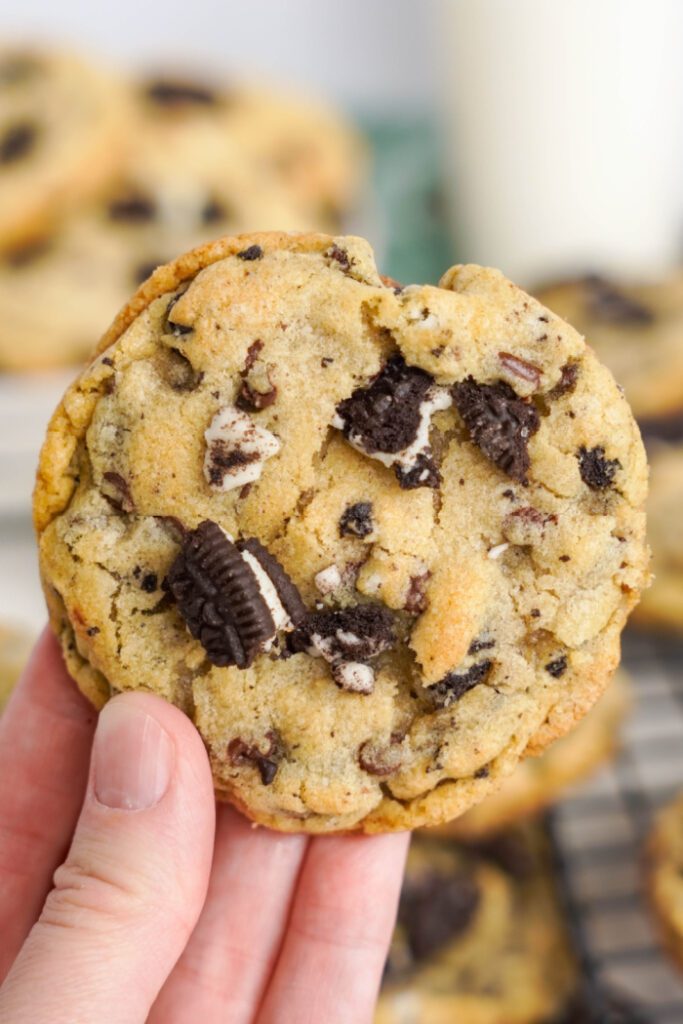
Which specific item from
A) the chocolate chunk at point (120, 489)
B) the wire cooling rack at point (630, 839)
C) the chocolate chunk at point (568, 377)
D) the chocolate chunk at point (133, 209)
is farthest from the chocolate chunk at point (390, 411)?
the chocolate chunk at point (133, 209)

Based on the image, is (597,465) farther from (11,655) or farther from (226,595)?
(11,655)

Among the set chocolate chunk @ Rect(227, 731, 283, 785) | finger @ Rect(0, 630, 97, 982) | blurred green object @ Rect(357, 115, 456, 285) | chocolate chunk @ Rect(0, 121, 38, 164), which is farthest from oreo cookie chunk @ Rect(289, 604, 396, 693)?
blurred green object @ Rect(357, 115, 456, 285)

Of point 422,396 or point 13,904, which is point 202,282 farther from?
point 13,904

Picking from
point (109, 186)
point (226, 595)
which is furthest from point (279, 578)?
point (109, 186)

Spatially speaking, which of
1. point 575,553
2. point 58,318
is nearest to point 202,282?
point 575,553

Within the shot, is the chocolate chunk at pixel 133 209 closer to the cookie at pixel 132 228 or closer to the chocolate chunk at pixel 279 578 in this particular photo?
the cookie at pixel 132 228

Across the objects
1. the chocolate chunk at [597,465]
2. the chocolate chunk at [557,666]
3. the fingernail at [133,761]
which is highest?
the chocolate chunk at [597,465]

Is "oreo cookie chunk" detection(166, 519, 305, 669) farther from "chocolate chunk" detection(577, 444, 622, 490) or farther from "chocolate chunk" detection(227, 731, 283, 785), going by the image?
"chocolate chunk" detection(577, 444, 622, 490)

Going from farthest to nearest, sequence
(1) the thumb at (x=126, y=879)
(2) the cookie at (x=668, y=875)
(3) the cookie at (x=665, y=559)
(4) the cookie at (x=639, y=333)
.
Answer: (4) the cookie at (x=639, y=333)
(3) the cookie at (x=665, y=559)
(2) the cookie at (x=668, y=875)
(1) the thumb at (x=126, y=879)
